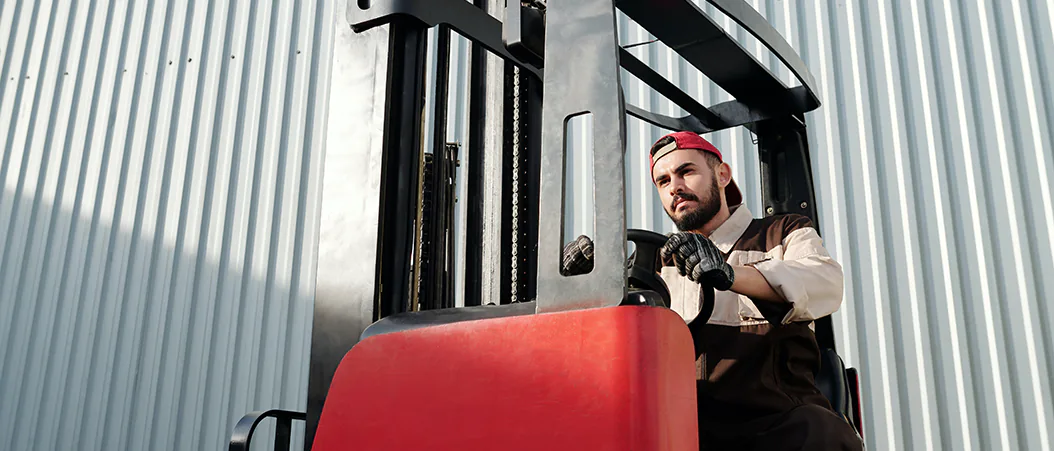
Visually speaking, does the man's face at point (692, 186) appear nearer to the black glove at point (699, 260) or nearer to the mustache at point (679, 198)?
the mustache at point (679, 198)

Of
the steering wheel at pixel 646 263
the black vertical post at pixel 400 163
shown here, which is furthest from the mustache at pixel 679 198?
the black vertical post at pixel 400 163

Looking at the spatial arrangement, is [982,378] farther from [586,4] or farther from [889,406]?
[586,4]

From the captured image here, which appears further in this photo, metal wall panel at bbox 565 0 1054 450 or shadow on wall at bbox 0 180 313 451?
shadow on wall at bbox 0 180 313 451

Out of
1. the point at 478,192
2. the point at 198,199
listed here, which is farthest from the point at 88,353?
the point at 478,192

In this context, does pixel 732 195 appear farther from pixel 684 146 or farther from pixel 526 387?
pixel 526 387

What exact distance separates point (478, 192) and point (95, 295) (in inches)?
177

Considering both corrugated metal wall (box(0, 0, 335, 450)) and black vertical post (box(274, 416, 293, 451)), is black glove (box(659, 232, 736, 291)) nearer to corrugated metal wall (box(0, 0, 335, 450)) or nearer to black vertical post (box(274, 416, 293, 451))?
black vertical post (box(274, 416, 293, 451))

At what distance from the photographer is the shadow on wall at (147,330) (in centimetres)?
507

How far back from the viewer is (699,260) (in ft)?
4.91

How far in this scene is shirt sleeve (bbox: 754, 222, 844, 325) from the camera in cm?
183

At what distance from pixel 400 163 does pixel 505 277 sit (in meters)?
0.70

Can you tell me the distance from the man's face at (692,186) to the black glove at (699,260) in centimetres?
Answer: 82

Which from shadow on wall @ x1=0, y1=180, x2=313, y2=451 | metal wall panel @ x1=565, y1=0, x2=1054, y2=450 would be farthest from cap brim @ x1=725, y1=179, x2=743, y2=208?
shadow on wall @ x1=0, y1=180, x2=313, y2=451

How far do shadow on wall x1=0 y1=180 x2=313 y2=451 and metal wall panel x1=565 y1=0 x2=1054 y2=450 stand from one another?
7.74 feet
